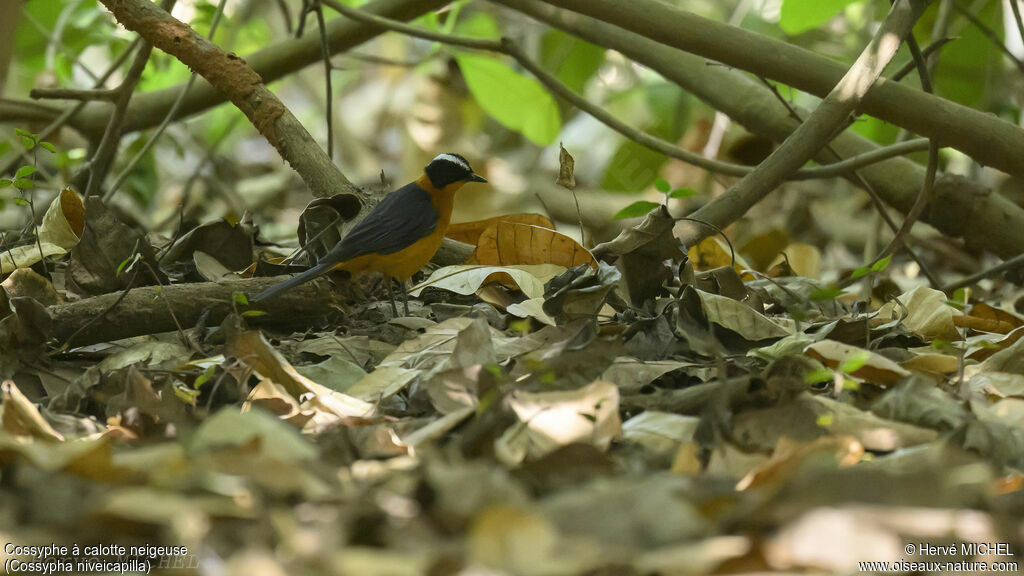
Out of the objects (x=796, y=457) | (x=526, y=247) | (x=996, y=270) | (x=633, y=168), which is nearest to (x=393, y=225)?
(x=526, y=247)

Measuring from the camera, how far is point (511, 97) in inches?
185

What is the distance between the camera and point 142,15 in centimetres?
312

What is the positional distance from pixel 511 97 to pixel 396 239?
5.61 ft

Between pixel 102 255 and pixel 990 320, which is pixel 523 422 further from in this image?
pixel 990 320

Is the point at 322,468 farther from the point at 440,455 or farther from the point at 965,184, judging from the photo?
A: the point at 965,184

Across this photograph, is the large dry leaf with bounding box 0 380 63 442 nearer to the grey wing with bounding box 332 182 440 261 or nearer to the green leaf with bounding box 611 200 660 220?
the grey wing with bounding box 332 182 440 261

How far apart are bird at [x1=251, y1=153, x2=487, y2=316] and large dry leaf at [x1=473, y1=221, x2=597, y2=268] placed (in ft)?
0.92

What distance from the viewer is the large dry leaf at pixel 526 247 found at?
3.04 metres

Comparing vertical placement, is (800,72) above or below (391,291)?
above

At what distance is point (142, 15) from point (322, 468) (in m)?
2.21

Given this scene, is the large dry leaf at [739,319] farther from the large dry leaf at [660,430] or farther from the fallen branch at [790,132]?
the fallen branch at [790,132]

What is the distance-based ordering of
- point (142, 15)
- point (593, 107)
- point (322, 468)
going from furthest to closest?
point (593, 107) < point (142, 15) < point (322, 468)

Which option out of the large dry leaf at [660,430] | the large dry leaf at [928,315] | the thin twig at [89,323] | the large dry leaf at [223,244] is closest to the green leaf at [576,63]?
the large dry leaf at [223,244]

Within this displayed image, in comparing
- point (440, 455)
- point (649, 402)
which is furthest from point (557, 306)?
point (440, 455)
